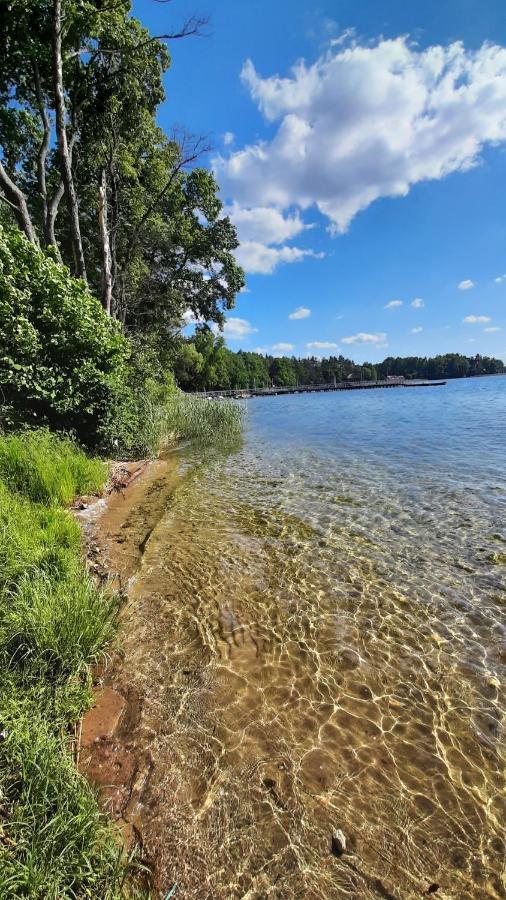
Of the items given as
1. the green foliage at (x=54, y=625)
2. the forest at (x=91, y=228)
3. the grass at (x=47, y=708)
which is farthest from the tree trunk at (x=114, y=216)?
the green foliage at (x=54, y=625)

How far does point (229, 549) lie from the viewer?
6016 millimetres

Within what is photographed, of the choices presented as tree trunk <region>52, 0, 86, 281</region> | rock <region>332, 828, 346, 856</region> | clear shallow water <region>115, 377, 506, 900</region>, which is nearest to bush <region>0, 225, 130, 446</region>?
tree trunk <region>52, 0, 86, 281</region>

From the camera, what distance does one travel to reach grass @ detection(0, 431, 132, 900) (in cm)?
164

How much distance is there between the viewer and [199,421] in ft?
61.5

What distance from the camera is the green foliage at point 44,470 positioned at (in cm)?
582

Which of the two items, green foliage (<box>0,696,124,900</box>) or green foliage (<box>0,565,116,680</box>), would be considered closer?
green foliage (<box>0,696,124,900</box>)

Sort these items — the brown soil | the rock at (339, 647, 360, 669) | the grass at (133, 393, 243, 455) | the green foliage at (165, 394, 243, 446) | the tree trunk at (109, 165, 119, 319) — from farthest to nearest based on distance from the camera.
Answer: the green foliage at (165, 394, 243, 446) < the grass at (133, 393, 243, 455) < the tree trunk at (109, 165, 119, 319) < the rock at (339, 647, 360, 669) < the brown soil

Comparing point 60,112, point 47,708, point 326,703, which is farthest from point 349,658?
point 60,112

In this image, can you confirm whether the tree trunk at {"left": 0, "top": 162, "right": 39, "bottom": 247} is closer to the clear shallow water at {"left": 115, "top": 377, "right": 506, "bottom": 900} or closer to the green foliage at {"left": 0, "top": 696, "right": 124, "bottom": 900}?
the clear shallow water at {"left": 115, "top": 377, "right": 506, "bottom": 900}

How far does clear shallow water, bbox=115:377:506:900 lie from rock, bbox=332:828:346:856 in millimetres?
36

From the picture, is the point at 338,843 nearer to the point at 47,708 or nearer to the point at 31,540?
the point at 47,708

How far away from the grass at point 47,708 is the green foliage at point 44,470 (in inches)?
37.2

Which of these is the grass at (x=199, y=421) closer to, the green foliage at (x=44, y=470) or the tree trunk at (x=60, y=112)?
the tree trunk at (x=60, y=112)

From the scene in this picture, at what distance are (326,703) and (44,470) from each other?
5415 millimetres
